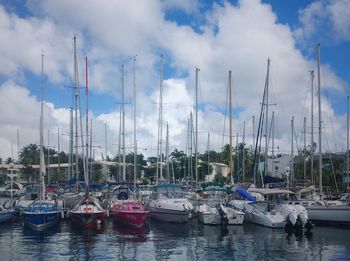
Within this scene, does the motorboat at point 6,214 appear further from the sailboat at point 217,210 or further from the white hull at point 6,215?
the sailboat at point 217,210

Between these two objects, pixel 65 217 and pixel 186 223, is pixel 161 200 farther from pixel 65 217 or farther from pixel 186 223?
pixel 65 217

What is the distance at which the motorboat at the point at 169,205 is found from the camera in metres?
41.1

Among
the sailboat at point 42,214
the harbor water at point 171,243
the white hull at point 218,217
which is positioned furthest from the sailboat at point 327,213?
the sailboat at point 42,214

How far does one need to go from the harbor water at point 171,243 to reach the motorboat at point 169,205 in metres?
1.04

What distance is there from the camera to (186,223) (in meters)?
41.5

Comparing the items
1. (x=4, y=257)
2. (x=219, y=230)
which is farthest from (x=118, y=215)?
(x=4, y=257)

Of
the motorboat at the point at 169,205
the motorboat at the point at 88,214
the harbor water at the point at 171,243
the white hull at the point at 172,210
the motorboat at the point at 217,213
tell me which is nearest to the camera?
the harbor water at the point at 171,243

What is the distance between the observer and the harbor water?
25812 millimetres

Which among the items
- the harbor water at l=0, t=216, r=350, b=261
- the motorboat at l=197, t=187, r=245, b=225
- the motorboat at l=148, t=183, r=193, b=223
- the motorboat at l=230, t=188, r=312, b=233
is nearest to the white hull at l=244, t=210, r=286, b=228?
the motorboat at l=230, t=188, r=312, b=233

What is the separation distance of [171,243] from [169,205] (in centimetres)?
1157

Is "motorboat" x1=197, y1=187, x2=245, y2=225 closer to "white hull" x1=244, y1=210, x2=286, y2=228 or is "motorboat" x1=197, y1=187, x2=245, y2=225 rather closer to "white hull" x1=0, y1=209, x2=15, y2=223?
"white hull" x1=244, y1=210, x2=286, y2=228

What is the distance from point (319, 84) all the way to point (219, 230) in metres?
18.6

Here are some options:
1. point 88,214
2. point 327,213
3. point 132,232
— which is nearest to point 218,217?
point 132,232

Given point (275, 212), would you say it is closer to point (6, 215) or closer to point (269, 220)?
point (269, 220)
